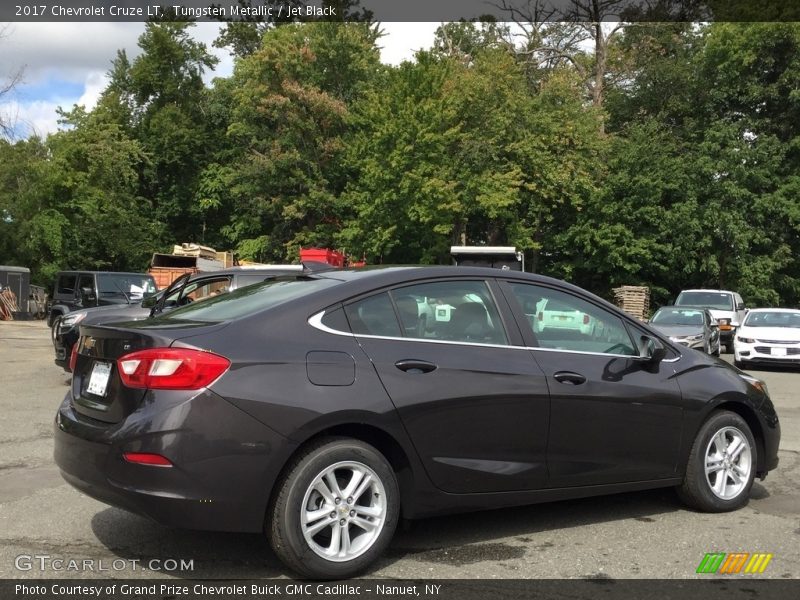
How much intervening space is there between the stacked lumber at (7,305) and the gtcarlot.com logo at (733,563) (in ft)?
114

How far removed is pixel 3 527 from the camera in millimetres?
4898

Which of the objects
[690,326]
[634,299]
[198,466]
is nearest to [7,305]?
[634,299]

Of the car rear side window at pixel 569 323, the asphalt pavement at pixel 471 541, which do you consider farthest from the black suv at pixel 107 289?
the car rear side window at pixel 569 323

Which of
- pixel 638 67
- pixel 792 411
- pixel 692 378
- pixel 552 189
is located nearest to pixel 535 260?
pixel 552 189

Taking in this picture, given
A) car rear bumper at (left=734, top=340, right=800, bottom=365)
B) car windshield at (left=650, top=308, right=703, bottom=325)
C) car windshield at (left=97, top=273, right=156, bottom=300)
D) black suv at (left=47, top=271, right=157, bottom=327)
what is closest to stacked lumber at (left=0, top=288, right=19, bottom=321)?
black suv at (left=47, top=271, right=157, bottom=327)

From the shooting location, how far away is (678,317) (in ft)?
65.8

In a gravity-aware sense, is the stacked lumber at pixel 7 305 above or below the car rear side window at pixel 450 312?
below

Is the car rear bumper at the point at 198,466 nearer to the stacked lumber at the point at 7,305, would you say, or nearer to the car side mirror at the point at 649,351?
the car side mirror at the point at 649,351

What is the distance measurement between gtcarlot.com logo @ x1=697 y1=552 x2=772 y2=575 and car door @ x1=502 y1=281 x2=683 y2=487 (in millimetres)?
720

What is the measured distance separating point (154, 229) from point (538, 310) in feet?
153

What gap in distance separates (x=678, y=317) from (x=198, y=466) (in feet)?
59.2

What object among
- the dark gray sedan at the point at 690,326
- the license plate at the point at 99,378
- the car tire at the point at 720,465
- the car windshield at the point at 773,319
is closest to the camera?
the license plate at the point at 99,378

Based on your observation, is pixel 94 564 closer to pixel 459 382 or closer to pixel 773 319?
pixel 459 382

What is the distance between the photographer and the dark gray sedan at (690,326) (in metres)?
18.3
